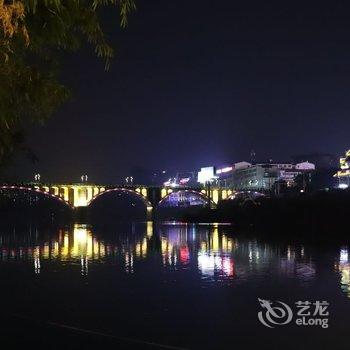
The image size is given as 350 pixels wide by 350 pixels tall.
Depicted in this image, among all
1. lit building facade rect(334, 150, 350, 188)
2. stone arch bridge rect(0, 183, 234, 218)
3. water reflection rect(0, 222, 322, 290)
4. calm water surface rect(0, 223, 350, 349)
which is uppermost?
lit building facade rect(334, 150, 350, 188)

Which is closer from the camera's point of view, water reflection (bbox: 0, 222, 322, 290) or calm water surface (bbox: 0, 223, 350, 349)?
calm water surface (bbox: 0, 223, 350, 349)

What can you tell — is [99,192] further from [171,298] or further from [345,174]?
[171,298]

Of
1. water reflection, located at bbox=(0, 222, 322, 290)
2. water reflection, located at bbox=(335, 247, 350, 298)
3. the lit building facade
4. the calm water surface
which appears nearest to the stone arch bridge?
the lit building facade

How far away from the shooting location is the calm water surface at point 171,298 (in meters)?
16.5

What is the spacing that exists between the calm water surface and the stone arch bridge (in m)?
96.3

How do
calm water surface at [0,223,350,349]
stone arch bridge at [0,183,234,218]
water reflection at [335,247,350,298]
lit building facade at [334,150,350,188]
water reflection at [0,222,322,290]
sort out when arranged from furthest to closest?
lit building facade at [334,150,350,188], stone arch bridge at [0,183,234,218], water reflection at [0,222,322,290], water reflection at [335,247,350,298], calm water surface at [0,223,350,349]

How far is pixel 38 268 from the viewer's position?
122ft

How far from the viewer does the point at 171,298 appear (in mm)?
23922

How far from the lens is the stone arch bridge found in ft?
465

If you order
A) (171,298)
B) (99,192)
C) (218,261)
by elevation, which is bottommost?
(218,261)

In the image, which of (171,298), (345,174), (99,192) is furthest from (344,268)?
(99,192)

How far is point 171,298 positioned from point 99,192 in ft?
424

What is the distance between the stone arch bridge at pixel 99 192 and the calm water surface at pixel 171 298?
96325 millimetres

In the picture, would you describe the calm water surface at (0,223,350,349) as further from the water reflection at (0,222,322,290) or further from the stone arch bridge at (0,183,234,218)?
the stone arch bridge at (0,183,234,218)
